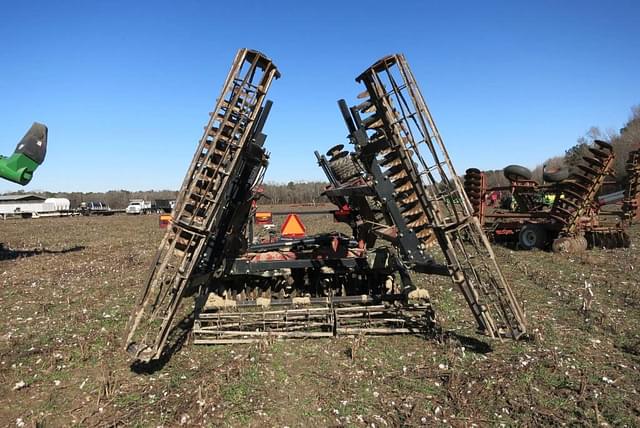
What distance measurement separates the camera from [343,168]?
38.0ft

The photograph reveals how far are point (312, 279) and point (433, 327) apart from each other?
3.91 m

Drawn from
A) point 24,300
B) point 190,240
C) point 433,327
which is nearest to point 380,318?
point 433,327

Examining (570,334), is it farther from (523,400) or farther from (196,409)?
(196,409)

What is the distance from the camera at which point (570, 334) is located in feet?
26.8

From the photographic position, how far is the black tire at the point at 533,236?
1920 cm

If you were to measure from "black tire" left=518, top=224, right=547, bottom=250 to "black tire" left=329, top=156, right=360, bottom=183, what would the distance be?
38.9 feet

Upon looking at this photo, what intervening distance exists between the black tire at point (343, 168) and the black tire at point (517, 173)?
543 inches

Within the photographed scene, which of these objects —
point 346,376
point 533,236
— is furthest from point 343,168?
point 533,236

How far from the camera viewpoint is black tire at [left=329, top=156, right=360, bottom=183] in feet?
37.5

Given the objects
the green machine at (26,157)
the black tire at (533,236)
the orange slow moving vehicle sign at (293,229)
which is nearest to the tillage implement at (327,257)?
the orange slow moving vehicle sign at (293,229)

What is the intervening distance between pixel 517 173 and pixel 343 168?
14024mm

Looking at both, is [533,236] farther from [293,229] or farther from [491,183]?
[491,183]

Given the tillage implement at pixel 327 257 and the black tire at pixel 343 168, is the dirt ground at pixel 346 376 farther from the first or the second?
the black tire at pixel 343 168

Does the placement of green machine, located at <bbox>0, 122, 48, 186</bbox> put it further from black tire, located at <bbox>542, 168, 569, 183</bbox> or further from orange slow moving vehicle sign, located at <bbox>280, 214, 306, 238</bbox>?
black tire, located at <bbox>542, 168, 569, 183</bbox>
